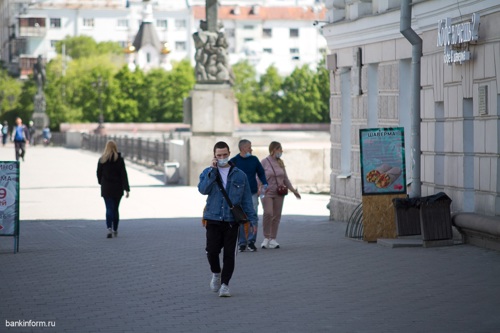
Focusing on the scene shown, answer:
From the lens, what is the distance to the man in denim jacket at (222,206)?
13430 millimetres

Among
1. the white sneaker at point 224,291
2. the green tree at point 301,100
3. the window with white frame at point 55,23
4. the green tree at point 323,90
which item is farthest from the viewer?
the window with white frame at point 55,23

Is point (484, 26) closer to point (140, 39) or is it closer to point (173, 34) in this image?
point (140, 39)

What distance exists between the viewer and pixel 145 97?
124000 mm

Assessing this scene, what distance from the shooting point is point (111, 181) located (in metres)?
21.2

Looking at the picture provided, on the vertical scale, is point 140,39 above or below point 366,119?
above

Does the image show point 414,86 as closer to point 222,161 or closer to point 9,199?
point 9,199

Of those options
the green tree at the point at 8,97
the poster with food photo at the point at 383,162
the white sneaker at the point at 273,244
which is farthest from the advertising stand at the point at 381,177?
the green tree at the point at 8,97

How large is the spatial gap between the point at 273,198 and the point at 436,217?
7.68 ft

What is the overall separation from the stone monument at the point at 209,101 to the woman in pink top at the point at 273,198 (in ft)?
52.1

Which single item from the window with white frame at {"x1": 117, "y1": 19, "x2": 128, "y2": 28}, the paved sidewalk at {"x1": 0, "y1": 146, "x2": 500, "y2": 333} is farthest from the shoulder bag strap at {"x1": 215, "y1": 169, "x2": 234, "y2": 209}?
the window with white frame at {"x1": 117, "y1": 19, "x2": 128, "y2": 28}

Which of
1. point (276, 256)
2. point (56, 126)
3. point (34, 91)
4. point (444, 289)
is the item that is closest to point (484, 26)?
point (276, 256)

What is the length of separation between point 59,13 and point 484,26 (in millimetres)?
169350

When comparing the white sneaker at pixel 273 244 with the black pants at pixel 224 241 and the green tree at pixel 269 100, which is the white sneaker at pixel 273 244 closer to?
the black pants at pixel 224 241

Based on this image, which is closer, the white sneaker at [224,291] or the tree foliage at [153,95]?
the white sneaker at [224,291]
